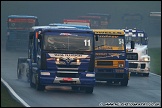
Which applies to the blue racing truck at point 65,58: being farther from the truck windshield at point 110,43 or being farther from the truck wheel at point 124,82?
the truck wheel at point 124,82

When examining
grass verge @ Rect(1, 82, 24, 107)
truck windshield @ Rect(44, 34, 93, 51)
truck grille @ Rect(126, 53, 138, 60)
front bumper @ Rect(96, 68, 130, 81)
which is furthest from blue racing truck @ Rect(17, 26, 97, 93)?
truck grille @ Rect(126, 53, 138, 60)

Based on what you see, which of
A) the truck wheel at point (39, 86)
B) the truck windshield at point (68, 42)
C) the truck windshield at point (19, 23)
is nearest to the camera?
the truck windshield at point (68, 42)

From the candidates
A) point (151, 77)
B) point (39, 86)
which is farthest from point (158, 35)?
point (39, 86)

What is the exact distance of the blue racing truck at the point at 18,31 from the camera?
5394 centimetres

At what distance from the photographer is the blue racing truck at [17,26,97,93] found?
2350cm

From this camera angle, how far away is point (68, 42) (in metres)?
23.8

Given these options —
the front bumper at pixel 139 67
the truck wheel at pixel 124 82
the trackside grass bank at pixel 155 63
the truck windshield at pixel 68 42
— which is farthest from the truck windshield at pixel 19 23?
the truck windshield at pixel 68 42

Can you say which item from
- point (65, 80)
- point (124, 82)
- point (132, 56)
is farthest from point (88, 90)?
point (132, 56)

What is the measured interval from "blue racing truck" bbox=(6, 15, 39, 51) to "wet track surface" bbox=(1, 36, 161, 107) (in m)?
22.3

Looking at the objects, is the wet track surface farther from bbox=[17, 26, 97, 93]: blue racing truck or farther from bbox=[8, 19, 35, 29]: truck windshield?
bbox=[8, 19, 35, 29]: truck windshield

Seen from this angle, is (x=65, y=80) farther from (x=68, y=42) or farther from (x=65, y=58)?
(x=68, y=42)

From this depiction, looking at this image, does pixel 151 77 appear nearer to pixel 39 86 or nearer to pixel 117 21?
pixel 39 86

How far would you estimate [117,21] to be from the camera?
289 feet

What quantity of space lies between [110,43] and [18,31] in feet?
89.9
